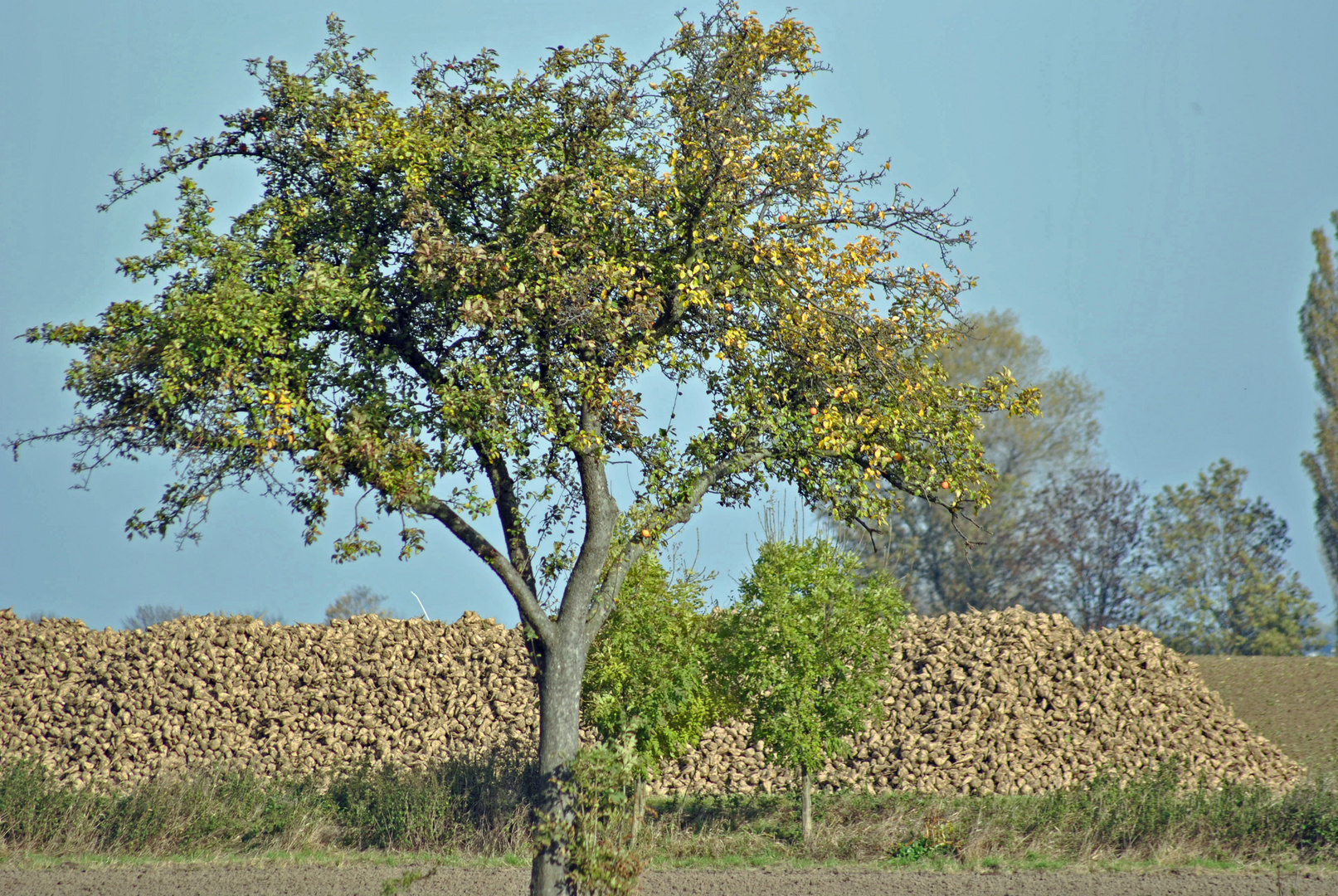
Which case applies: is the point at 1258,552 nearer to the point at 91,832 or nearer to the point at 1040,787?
the point at 1040,787

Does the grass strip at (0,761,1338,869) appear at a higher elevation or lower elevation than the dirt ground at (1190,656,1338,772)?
lower

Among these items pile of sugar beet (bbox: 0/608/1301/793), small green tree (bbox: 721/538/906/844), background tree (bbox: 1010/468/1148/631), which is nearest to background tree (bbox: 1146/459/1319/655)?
background tree (bbox: 1010/468/1148/631)

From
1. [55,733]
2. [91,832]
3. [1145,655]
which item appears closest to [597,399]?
[91,832]

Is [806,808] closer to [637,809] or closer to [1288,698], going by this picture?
[637,809]

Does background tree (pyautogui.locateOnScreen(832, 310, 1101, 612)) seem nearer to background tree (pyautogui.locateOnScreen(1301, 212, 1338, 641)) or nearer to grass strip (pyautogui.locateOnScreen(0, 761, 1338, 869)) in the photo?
background tree (pyautogui.locateOnScreen(1301, 212, 1338, 641))

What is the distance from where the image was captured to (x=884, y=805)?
12.0 metres

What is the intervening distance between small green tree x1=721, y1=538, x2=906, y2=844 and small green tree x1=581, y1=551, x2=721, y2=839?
17.5 inches

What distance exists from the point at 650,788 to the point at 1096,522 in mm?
18511

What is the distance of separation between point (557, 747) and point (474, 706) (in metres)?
7.60

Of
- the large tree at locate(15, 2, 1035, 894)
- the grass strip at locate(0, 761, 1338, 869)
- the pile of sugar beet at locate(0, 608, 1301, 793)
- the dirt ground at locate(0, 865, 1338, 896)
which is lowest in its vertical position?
the dirt ground at locate(0, 865, 1338, 896)

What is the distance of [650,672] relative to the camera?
11.6 meters

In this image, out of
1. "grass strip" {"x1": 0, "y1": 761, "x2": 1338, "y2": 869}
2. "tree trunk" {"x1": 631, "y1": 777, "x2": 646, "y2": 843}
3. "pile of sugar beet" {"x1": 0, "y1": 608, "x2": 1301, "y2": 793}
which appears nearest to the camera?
"tree trunk" {"x1": 631, "y1": 777, "x2": 646, "y2": 843}

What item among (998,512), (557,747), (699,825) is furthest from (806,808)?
(998,512)

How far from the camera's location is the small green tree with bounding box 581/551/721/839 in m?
11.5
